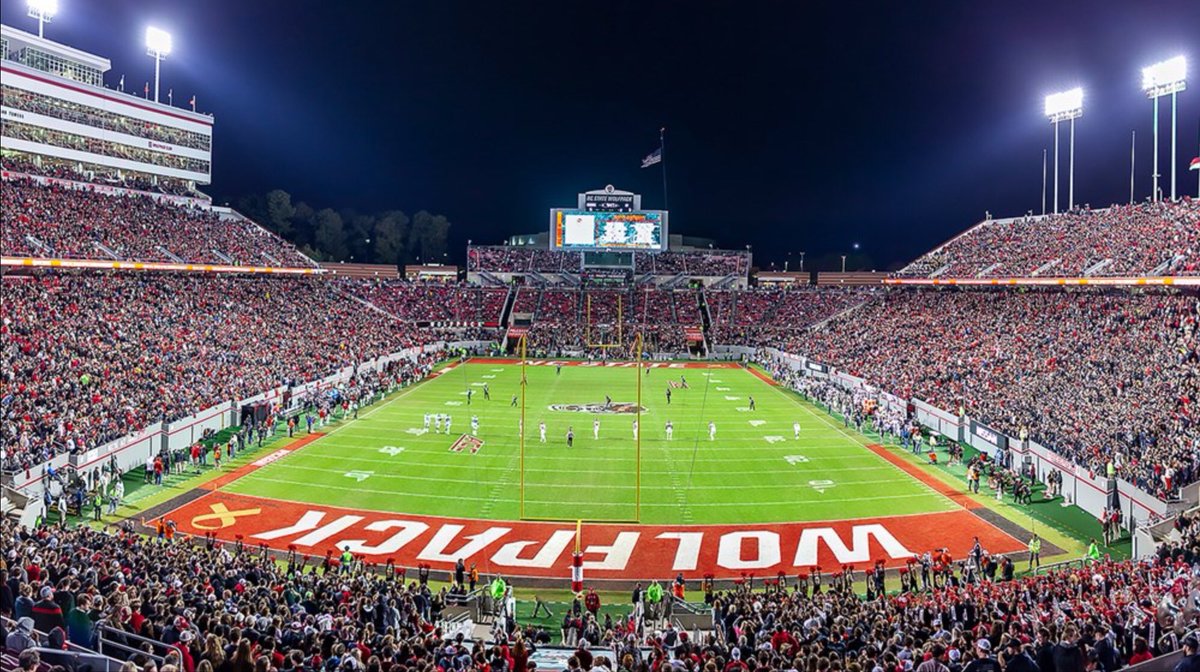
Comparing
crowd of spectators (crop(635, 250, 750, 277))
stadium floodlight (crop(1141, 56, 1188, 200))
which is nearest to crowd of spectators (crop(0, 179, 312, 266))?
crowd of spectators (crop(635, 250, 750, 277))

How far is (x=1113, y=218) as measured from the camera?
47.5m

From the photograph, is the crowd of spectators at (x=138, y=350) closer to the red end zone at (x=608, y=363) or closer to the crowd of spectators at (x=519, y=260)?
the red end zone at (x=608, y=363)

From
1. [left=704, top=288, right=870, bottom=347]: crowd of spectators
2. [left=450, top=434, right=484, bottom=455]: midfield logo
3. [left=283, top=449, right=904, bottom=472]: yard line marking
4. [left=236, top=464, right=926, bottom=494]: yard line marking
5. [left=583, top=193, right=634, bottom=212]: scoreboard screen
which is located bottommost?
[left=236, top=464, right=926, bottom=494]: yard line marking

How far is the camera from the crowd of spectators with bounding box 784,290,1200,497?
23.8 m

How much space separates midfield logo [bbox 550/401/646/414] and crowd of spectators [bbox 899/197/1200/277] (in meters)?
23.6

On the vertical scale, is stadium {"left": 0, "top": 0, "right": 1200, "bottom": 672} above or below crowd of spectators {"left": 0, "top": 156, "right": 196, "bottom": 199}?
below

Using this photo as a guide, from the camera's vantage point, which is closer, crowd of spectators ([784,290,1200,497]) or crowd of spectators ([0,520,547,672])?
crowd of spectators ([0,520,547,672])

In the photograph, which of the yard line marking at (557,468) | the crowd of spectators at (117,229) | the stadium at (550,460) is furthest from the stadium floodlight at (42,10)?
the yard line marking at (557,468)

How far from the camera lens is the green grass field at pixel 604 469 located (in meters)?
23.2

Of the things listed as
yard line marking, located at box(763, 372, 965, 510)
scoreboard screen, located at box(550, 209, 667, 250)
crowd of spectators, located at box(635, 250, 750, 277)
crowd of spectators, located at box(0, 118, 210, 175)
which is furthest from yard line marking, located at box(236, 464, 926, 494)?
crowd of spectators, located at box(635, 250, 750, 277)

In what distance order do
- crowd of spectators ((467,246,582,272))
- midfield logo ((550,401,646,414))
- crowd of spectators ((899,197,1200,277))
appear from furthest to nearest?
crowd of spectators ((467,246,582,272)) → midfield logo ((550,401,646,414)) → crowd of spectators ((899,197,1200,277))

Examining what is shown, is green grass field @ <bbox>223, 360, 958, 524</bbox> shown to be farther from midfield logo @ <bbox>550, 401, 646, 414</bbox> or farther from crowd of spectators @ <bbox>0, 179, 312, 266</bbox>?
crowd of spectators @ <bbox>0, 179, 312, 266</bbox>

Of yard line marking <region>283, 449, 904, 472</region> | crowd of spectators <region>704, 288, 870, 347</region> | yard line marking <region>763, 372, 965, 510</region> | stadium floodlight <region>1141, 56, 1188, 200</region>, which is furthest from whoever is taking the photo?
crowd of spectators <region>704, 288, 870, 347</region>

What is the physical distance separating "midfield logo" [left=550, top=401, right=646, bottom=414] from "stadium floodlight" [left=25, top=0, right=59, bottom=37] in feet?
126
